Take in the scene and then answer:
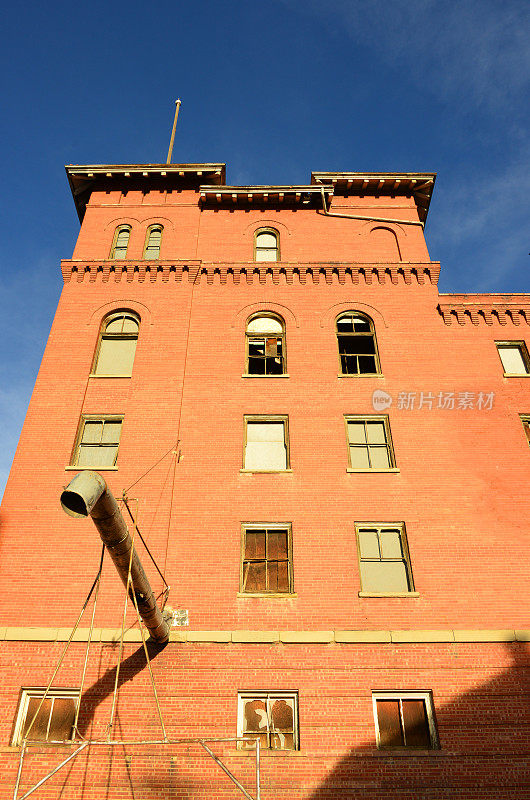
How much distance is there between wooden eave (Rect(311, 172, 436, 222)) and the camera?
23.6 m

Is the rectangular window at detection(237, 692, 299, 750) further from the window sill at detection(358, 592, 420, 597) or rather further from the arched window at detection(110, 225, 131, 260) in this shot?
the arched window at detection(110, 225, 131, 260)

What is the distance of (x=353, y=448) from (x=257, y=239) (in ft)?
31.7

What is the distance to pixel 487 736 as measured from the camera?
12.5 metres

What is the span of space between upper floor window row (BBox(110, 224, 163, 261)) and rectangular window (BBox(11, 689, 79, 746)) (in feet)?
47.0

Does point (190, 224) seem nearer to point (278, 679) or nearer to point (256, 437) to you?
point (256, 437)

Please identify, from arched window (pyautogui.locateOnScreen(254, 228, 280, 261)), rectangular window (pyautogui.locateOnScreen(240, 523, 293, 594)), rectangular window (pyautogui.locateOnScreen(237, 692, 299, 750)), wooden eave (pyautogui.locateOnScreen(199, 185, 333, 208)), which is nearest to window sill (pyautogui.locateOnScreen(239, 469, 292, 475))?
rectangular window (pyautogui.locateOnScreen(240, 523, 293, 594))

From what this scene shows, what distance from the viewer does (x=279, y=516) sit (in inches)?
610

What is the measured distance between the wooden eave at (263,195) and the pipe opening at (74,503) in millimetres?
16466

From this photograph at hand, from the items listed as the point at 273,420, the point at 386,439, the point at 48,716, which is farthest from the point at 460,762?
the point at 273,420

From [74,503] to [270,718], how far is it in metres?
6.91

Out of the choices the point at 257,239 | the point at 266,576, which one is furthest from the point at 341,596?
the point at 257,239

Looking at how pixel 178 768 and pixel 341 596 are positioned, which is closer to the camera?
pixel 178 768

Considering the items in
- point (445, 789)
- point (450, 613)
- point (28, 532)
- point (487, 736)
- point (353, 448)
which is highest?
point (353, 448)

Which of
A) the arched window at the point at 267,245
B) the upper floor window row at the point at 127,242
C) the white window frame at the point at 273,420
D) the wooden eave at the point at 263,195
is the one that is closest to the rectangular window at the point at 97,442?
the white window frame at the point at 273,420
